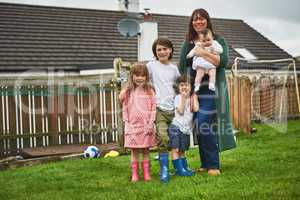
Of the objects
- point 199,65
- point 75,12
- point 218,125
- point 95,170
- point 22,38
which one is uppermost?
point 75,12

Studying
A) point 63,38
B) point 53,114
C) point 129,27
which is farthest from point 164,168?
point 63,38

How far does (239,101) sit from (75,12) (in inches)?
470

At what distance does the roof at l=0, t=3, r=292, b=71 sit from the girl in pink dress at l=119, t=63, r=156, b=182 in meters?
11.0

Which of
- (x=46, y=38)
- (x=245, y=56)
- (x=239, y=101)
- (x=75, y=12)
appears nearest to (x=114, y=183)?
(x=239, y=101)

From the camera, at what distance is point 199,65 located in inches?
236

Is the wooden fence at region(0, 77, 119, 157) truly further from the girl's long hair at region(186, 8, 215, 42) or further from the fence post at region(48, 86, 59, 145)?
the girl's long hair at region(186, 8, 215, 42)

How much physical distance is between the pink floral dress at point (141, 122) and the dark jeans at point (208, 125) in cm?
56

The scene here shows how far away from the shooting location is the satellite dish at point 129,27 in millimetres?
14273

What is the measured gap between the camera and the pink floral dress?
19.4 feet

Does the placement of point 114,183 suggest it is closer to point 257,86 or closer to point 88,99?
point 88,99

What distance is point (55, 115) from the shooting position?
11.8m

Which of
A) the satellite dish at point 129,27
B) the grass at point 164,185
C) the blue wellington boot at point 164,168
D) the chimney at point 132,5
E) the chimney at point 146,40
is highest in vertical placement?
the chimney at point 132,5

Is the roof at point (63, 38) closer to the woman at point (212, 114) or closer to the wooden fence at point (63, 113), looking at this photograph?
the wooden fence at point (63, 113)

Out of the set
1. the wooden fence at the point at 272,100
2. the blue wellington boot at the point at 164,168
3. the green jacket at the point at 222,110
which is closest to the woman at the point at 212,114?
the green jacket at the point at 222,110
